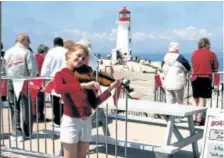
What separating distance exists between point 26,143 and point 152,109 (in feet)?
7.45

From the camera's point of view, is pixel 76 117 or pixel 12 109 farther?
pixel 12 109

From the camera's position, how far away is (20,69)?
268 inches

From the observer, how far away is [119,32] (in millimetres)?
70875

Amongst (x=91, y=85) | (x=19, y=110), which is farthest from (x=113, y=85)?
(x=19, y=110)

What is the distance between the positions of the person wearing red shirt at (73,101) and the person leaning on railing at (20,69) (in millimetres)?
2166

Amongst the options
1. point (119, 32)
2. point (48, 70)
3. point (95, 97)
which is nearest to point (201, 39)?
point (48, 70)

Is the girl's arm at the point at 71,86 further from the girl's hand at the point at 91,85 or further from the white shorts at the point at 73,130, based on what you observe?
the white shorts at the point at 73,130

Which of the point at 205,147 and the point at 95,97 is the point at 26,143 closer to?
the point at 95,97

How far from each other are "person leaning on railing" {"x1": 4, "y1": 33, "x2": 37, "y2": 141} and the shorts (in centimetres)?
293

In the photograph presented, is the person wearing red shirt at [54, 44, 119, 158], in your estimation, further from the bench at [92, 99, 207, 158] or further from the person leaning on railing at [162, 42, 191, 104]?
the person leaning on railing at [162, 42, 191, 104]

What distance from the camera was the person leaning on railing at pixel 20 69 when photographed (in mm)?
6738

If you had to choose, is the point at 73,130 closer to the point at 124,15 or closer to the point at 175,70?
the point at 175,70

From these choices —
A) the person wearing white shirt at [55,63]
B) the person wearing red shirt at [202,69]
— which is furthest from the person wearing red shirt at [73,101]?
the person wearing red shirt at [202,69]

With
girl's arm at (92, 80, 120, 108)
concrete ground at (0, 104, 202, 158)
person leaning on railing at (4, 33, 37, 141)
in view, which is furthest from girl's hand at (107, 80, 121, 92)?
person leaning on railing at (4, 33, 37, 141)
